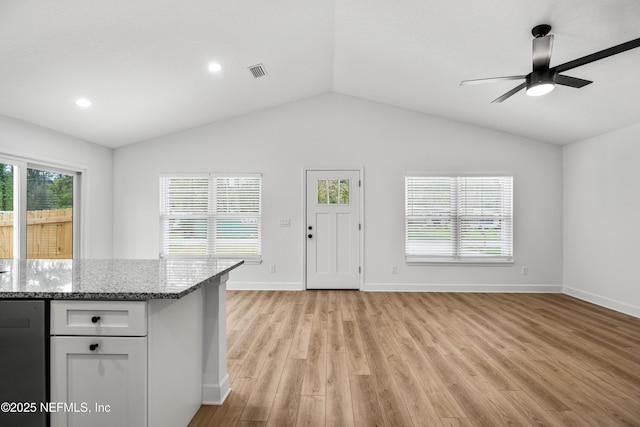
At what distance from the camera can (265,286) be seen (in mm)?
5195

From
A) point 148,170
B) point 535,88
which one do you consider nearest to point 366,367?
point 535,88

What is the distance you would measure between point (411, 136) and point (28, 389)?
16.8ft

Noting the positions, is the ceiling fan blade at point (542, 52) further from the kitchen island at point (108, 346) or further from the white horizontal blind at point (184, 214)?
the white horizontal blind at point (184, 214)

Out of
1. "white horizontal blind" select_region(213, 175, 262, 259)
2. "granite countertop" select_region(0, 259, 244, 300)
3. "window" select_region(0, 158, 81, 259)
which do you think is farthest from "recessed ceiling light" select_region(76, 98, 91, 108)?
"granite countertop" select_region(0, 259, 244, 300)

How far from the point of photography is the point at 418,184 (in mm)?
5160

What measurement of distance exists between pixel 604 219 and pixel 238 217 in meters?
5.32

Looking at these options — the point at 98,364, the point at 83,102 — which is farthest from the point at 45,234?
the point at 98,364

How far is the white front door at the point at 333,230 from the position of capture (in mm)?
5180

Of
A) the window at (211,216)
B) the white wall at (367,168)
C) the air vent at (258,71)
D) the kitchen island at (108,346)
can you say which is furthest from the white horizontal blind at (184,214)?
the kitchen island at (108,346)

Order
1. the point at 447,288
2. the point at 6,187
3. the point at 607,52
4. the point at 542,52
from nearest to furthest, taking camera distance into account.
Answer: the point at 607,52
the point at 542,52
the point at 6,187
the point at 447,288

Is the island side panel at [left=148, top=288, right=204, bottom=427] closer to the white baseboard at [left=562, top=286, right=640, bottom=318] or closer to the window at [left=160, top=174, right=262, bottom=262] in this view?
the window at [left=160, top=174, right=262, bottom=262]

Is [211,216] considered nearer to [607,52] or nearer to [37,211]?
[37,211]

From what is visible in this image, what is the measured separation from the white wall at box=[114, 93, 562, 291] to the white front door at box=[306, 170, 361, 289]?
16 cm

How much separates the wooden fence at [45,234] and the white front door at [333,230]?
3576 millimetres
